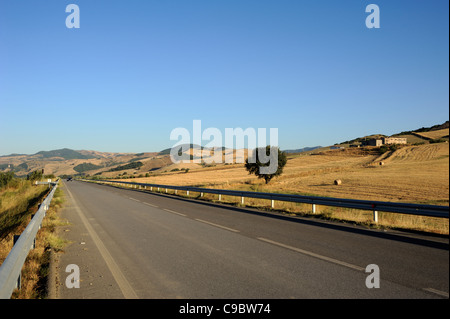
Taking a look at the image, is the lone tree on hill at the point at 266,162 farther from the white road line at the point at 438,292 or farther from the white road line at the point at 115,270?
the white road line at the point at 438,292

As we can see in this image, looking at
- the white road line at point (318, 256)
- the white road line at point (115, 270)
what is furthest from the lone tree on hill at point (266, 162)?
the white road line at point (318, 256)

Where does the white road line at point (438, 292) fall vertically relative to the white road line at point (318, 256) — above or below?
above

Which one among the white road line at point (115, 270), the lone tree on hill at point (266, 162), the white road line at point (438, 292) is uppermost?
the lone tree on hill at point (266, 162)

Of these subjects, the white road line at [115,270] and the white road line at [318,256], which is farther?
the white road line at [318,256]

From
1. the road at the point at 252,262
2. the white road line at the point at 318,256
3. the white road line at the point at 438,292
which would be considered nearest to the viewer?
the white road line at the point at 438,292

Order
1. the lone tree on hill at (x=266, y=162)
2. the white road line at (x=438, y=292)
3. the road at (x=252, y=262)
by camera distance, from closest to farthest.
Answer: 1. the white road line at (x=438, y=292)
2. the road at (x=252, y=262)
3. the lone tree on hill at (x=266, y=162)

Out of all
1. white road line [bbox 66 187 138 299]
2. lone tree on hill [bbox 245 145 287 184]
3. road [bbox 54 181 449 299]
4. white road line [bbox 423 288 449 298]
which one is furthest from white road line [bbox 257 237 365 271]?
lone tree on hill [bbox 245 145 287 184]

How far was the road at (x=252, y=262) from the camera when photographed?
4672mm

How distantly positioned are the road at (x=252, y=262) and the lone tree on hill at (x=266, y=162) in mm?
28370

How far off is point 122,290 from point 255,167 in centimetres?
3498

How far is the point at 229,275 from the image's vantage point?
5387 mm
